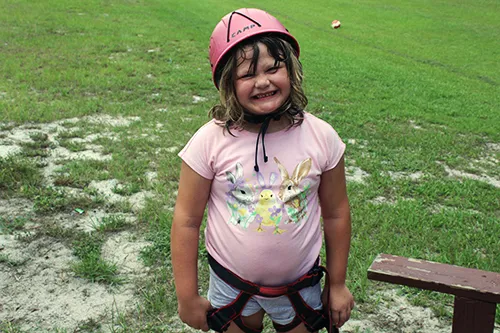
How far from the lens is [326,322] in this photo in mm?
1983

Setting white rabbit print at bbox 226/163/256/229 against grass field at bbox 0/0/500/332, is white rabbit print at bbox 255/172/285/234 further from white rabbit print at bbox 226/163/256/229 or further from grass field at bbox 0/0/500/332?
grass field at bbox 0/0/500/332

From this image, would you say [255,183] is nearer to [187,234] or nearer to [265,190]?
[265,190]

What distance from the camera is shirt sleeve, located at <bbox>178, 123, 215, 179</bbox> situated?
179 cm

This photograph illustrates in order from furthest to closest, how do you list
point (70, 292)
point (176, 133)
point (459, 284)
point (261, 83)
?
1. point (176, 133)
2. point (70, 292)
3. point (459, 284)
4. point (261, 83)

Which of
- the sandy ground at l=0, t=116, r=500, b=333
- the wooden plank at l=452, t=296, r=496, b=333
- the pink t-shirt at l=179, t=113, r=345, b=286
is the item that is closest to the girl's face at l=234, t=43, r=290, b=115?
the pink t-shirt at l=179, t=113, r=345, b=286

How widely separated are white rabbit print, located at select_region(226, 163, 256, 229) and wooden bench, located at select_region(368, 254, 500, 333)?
488 millimetres

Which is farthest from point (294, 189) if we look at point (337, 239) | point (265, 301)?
point (265, 301)

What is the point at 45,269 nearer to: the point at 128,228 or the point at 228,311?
the point at 128,228

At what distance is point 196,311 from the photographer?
6.23ft

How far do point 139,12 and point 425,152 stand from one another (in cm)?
1106

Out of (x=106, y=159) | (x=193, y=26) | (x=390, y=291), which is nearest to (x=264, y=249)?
(x=390, y=291)

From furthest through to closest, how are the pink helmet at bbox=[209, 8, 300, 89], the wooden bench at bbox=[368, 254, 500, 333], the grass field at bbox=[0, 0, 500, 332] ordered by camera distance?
1. the grass field at bbox=[0, 0, 500, 332]
2. the wooden bench at bbox=[368, 254, 500, 333]
3. the pink helmet at bbox=[209, 8, 300, 89]

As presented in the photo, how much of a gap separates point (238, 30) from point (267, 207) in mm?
563

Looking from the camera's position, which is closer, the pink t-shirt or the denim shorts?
the pink t-shirt
